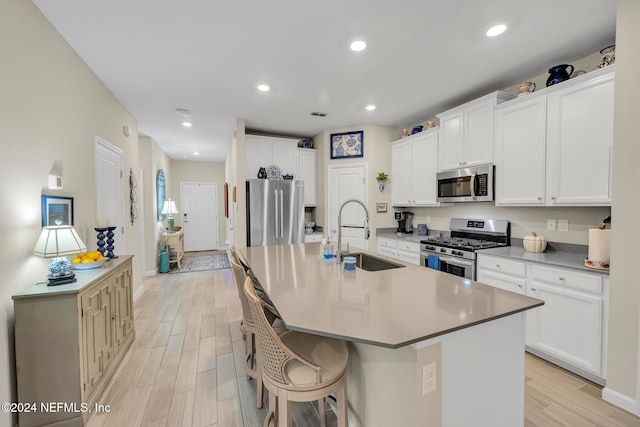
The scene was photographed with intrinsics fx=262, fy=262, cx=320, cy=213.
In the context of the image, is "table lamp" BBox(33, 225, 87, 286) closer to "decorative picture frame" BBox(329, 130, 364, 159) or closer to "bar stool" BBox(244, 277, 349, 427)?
"bar stool" BBox(244, 277, 349, 427)

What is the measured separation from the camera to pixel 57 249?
1.69 m

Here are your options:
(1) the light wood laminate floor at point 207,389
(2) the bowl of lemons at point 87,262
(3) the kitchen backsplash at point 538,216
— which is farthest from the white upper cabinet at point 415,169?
(2) the bowl of lemons at point 87,262

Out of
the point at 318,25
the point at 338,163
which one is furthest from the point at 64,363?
the point at 338,163

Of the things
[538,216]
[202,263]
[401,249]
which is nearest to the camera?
[538,216]

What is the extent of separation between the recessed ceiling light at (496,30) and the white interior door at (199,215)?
293 inches

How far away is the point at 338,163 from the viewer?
457 cm

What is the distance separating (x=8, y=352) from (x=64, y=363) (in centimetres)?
29

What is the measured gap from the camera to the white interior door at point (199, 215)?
7.66 meters

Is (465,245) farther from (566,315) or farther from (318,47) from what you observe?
(318,47)

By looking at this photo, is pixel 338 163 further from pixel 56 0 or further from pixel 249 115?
pixel 56 0

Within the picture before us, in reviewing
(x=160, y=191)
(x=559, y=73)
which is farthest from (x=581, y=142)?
(x=160, y=191)

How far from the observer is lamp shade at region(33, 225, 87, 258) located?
1.66 meters

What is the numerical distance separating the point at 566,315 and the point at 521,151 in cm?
154

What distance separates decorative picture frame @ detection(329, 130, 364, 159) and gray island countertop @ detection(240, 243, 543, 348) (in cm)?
289
